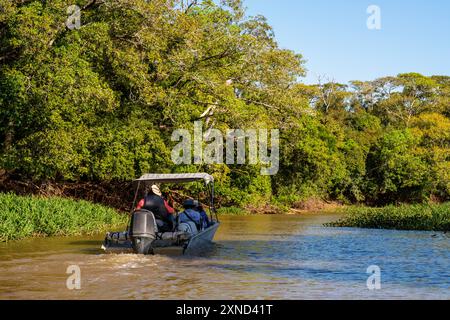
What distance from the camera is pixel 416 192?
67.7 meters

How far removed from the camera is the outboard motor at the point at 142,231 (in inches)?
732

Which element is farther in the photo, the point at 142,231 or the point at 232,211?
the point at 232,211

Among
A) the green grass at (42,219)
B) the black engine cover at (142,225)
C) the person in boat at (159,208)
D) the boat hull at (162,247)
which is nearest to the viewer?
the black engine cover at (142,225)

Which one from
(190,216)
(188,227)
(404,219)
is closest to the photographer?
(188,227)

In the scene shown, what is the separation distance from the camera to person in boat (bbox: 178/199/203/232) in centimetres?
2191

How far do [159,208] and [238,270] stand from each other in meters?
4.16

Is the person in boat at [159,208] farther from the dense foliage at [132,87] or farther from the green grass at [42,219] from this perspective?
the dense foliage at [132,87]

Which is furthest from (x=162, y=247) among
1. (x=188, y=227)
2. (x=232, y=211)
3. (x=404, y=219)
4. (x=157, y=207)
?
(x=232, y=211)

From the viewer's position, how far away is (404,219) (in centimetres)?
3206

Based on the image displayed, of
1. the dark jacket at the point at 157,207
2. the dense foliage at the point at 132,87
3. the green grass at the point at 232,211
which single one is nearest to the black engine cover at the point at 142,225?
the dark jacket at the point at 157,207

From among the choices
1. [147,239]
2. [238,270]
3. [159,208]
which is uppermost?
[159,208]

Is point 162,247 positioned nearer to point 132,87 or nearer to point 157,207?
point 157,207

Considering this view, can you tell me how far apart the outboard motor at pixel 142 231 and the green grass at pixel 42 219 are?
6.20 meters

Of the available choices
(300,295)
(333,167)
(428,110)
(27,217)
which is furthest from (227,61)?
(428,110)
